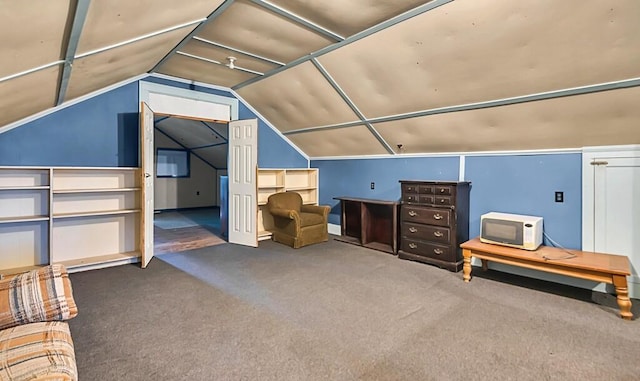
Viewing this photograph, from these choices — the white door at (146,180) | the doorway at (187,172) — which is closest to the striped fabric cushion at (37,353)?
the white door at (146,180)

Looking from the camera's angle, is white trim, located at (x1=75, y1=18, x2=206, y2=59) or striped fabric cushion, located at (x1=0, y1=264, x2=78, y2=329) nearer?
striped fabric cushion, located at (x1=0, y1=264, x2=78, y2=329)

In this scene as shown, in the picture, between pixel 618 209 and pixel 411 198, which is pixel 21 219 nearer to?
pixel 411 198

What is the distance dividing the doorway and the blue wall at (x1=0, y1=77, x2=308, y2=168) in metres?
2.45

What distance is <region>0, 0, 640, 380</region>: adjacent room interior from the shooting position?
6.66ft

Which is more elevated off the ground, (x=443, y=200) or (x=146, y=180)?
(x=146, y=180)

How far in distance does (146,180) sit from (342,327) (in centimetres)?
294

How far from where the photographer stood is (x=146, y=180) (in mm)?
3887

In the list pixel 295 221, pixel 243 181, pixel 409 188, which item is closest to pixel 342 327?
pixel 409 188

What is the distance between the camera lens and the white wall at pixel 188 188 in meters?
9.20

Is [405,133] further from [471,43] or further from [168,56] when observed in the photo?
[168,56]

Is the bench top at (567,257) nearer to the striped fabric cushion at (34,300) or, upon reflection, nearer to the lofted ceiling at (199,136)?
the striped fabric cushion at (34,300)

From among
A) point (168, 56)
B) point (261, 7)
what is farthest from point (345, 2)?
point (168, 56)


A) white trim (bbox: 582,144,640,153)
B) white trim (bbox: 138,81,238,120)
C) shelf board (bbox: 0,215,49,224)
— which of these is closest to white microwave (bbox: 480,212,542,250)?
white trim (bbox: 582,144,640,153)

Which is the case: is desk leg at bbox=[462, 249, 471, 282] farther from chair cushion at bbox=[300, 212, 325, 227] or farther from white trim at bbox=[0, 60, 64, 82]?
white trim at bbox=[0, 60, 64, 82]
